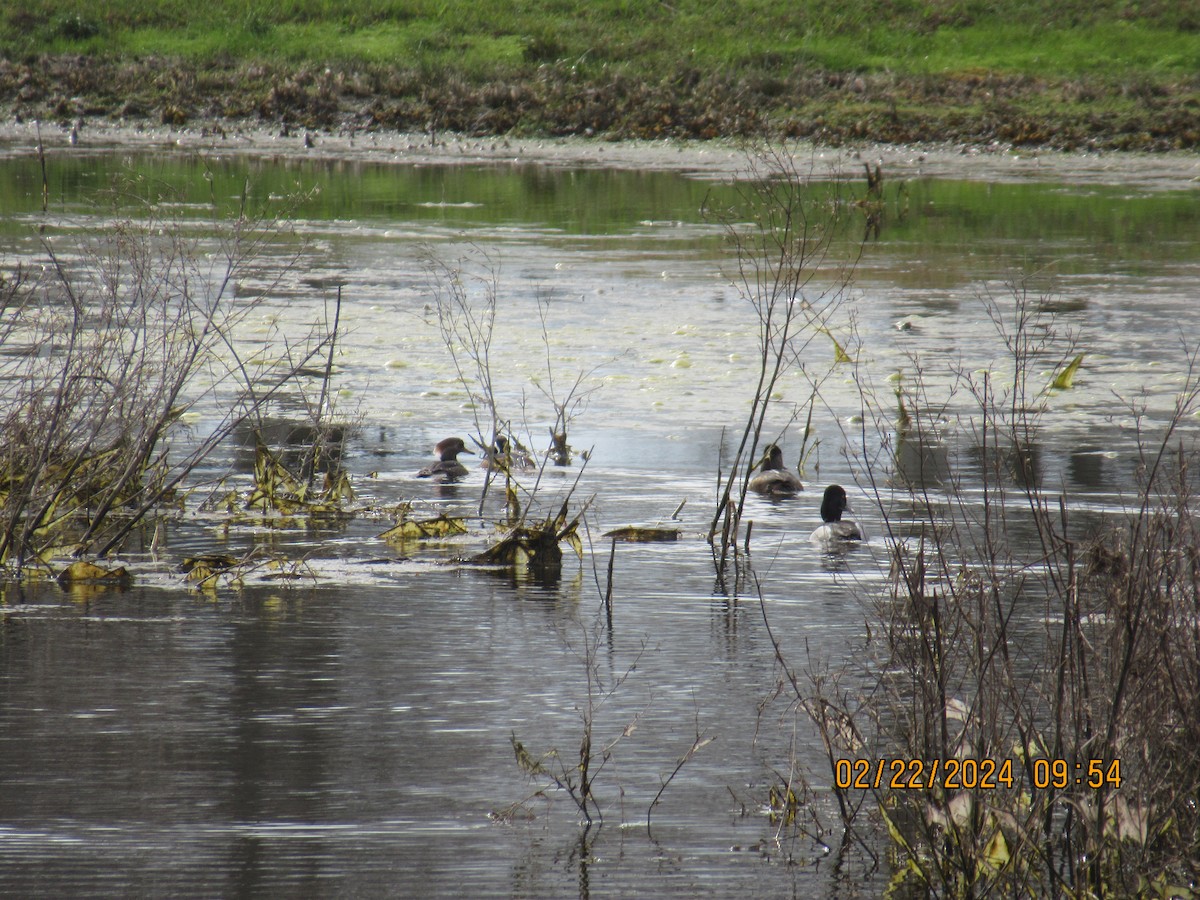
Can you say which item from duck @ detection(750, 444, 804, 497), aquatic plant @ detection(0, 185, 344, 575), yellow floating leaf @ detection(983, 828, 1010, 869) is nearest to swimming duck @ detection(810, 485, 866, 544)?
duck @ detection(750, 444, 804, 497)

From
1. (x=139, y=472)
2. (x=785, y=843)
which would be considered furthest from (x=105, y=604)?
(x=785, y=843)

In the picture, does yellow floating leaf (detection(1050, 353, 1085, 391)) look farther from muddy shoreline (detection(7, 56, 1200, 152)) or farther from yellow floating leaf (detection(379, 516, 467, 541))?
muddy shoreline (detection(7, 56, 1200, 152))

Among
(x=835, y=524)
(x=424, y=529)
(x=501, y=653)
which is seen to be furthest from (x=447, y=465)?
(x=501, y=653)

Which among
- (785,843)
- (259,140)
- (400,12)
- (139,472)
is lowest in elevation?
(785,843)

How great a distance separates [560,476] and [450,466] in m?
0.51

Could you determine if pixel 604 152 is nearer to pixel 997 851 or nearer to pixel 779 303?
pixel 779 303

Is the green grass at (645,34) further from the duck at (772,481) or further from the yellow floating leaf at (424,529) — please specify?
the yellow floating leaf at (424,529)

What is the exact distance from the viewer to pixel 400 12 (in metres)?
46.0

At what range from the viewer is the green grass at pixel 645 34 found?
4053cm

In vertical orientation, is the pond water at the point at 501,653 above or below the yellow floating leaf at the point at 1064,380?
below

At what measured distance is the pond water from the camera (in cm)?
425

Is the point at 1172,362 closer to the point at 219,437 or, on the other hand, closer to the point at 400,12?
the point at 219,437
